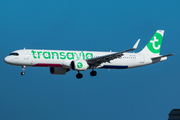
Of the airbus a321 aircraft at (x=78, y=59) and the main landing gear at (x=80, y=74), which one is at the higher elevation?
the airbus a321 aircraft at (x=78, y=59)

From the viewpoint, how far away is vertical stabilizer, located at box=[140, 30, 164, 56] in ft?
220

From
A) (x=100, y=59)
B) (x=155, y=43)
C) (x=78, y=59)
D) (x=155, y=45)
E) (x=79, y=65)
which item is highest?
(x=155, y=43)

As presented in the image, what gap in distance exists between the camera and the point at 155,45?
68062 millimetres

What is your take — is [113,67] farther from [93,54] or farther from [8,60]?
[8,60]

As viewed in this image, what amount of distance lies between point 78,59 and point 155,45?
16047mm

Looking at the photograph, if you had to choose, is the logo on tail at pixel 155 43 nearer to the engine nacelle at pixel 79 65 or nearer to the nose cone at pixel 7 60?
the engine nacelle at pixel 79 65

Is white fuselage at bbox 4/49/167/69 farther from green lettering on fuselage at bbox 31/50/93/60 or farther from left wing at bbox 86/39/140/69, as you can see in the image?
left wing at bbox 86/39/140/69

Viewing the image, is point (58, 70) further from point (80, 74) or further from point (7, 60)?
point (7, 60)

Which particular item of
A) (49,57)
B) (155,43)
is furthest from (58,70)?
(155,43)

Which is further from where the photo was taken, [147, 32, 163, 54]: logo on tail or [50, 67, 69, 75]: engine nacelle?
[147, 32, 163, 54]: logo on tail

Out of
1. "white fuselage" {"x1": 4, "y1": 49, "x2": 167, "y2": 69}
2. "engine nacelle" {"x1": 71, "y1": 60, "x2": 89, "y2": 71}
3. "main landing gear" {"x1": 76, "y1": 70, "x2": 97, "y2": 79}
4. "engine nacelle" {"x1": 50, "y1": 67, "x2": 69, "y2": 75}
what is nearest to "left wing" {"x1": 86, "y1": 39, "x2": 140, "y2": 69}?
"main landing gear" {"x1": 76, "y1": 70, "x2": 97, "y2": 79}

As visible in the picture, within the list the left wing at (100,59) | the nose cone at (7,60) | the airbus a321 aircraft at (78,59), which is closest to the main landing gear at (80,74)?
the airbus a321 aircraft at (78,59)

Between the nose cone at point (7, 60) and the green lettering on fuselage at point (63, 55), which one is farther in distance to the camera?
the green lettering on fuselage at point (63, 55)

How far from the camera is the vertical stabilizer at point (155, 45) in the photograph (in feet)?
220
